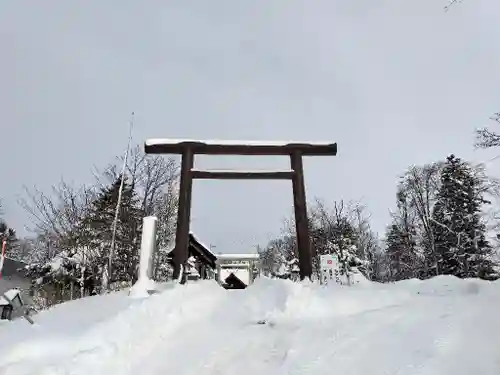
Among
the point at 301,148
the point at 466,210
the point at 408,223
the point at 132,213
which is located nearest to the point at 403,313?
the point at 301,148

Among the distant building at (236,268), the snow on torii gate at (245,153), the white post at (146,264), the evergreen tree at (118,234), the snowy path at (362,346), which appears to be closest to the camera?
the snowy path at (362,346)

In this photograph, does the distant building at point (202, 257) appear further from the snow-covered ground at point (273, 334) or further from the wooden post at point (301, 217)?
the snow-covered ground at point (273, 334)

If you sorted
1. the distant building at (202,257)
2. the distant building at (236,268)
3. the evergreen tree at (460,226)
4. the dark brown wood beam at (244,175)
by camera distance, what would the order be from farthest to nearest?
the distant building at (236,268)
the evergreen tree at (460,226)
the distant building at (202,257)
the dark brown wood beam at (244,175)

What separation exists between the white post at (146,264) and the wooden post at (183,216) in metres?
1.15

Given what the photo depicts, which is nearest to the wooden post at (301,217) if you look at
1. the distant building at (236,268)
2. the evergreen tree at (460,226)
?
the distant building at (236,268)

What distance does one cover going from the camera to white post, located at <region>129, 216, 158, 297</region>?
709 centimetres

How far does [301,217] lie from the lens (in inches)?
382

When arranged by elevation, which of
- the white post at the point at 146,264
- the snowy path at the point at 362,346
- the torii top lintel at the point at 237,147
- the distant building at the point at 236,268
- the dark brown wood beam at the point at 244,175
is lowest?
the snowy path at the point at 362,346

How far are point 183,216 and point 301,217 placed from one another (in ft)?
9.41

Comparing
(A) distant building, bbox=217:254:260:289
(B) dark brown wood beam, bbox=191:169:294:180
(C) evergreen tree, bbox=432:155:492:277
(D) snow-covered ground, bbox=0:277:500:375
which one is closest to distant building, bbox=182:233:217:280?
(A) distant building, bbox=217:254:260:289

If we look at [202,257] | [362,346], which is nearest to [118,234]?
[202,257]

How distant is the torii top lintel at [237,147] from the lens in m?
9.96

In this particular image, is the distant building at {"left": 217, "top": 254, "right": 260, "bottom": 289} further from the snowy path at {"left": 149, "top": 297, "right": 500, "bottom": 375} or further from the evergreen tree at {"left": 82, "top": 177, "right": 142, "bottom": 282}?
the snowy path at {"left": 149, "top": 297, "right": 500, "bottom": 375}

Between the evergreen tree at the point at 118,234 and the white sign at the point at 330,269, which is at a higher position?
the evergreen tree at the point at 118,234
